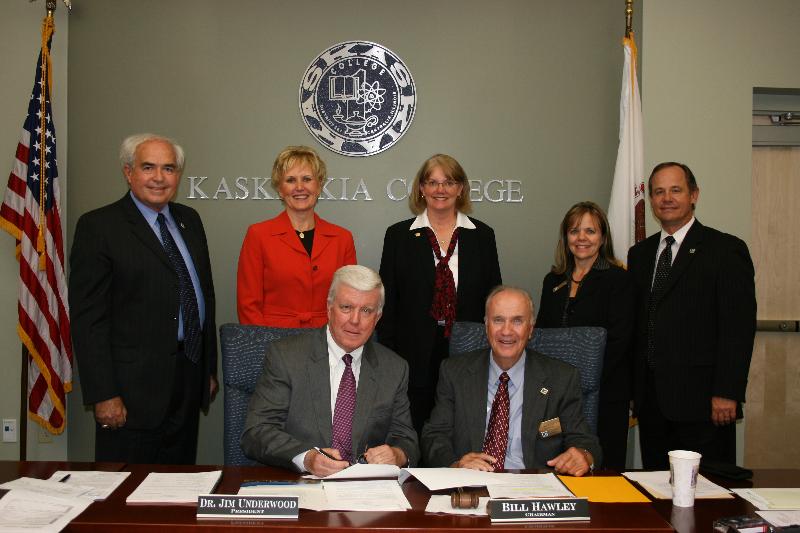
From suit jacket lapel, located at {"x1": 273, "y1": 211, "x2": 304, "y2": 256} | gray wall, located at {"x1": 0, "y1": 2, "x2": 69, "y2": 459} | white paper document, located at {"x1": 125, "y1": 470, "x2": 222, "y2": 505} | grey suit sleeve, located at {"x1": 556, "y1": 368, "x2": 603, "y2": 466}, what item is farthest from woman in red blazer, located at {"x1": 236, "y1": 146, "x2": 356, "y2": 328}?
gray wall, located at {"x1": 0, "y1": 2, "x2": 69, "y2": 459}

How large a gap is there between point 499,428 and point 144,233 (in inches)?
63.2

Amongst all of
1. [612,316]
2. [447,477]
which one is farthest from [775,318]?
[447,477]

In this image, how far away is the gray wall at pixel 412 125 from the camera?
440cm

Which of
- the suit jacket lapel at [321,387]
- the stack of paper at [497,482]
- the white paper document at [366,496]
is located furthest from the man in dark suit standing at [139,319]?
the stack of paper at [497,482]

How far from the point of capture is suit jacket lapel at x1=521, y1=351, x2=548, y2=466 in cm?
247

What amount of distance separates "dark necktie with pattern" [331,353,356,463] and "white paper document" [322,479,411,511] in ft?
1.32

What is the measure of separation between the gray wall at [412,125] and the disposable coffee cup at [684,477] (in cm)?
278

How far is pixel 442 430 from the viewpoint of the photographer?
8.34 feet

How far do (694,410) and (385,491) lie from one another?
6.14 ft

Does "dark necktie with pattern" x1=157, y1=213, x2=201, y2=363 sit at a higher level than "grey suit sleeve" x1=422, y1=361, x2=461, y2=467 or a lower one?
higher

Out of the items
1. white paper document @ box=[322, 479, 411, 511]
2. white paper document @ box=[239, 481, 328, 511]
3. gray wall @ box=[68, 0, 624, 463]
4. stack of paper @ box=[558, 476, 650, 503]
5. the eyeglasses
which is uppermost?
gray wall @ box=[68, 0, 624, 463]

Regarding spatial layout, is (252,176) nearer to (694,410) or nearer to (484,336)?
(484,336)

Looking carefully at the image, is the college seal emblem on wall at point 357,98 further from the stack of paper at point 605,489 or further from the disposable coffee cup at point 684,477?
the disposable coffee cup at point 684,477

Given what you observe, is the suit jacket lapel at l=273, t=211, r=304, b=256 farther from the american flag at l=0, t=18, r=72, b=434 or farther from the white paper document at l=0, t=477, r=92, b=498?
the white paper document at l=0, t=477, r=92, b=498
